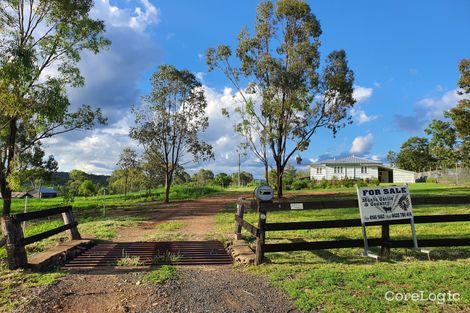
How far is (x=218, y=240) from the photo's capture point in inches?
392

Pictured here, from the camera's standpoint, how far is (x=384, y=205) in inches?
299

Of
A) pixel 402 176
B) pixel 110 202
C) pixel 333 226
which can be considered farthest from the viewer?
pixel 402 176

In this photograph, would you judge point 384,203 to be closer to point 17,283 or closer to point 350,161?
point 17,283

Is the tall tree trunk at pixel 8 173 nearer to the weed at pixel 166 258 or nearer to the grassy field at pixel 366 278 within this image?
the weed at pixel 166 258

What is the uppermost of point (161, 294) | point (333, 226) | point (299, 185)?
point (299, 185)

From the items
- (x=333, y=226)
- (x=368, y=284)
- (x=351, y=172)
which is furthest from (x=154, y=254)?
(x=351, y=172)

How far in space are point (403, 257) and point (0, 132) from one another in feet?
51.2

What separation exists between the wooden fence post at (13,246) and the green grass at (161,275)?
2.17 m

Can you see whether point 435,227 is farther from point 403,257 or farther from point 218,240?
point 218,240

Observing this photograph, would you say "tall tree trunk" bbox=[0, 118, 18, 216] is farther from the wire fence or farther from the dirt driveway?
the wire fence

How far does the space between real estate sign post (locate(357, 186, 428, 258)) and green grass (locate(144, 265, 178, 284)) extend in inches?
140

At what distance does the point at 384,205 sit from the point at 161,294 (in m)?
4.59

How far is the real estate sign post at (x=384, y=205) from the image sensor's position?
7.45 metres

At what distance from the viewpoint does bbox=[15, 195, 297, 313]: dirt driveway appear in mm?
4844
